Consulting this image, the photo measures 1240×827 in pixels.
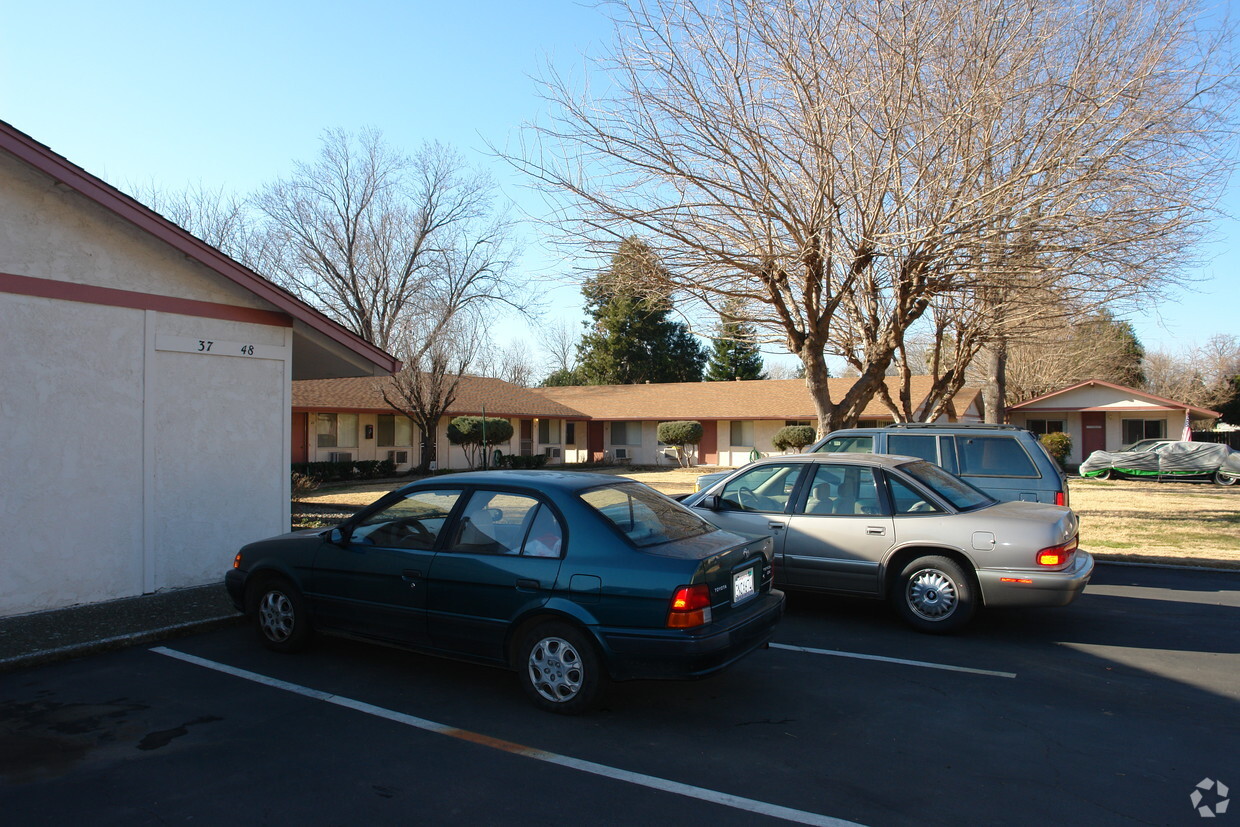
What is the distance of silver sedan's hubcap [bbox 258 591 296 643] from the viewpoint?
6469mm

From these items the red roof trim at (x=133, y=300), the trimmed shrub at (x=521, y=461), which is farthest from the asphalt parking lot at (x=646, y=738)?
the trimmed shrub at (x=521, y=461)

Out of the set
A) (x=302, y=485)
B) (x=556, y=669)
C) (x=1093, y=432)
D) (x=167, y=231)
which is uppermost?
(x=167, y=231)

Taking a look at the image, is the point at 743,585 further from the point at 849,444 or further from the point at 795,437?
the point at 795,437

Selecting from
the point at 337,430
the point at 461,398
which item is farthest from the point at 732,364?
the point at 337,430

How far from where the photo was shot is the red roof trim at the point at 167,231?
23.2 feet

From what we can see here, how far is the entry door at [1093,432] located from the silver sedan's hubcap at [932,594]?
36206 millimetres

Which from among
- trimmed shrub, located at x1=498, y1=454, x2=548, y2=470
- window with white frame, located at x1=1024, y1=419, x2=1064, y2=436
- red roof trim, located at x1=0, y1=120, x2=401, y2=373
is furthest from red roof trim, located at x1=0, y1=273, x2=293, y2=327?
window with white frame, located at x1=1024, y1=419, x2=1064, y2=436

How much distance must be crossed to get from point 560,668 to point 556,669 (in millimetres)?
31

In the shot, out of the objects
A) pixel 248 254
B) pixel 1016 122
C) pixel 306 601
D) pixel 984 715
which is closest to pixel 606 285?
pixel 1016 122

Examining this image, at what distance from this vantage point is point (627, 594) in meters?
5.00

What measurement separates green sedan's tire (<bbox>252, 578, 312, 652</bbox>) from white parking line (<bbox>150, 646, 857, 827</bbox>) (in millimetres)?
392

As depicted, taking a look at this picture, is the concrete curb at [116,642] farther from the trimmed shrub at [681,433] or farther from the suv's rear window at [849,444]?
the trimmed shrub at [681,433]

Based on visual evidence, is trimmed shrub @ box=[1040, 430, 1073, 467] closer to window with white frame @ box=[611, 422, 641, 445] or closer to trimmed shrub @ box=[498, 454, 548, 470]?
window with white frame @ box=[611, 422, 641, 445]

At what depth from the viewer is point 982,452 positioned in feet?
33.4
